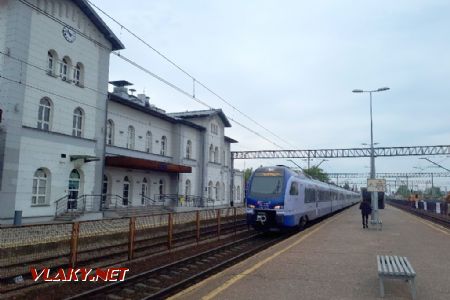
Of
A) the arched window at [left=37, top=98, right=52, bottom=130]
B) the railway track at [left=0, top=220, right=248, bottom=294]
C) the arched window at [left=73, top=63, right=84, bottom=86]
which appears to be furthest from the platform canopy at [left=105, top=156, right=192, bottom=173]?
the railway track at [left=0, top=220, right=248, bottom=294]

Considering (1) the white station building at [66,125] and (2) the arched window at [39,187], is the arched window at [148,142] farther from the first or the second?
(2) the arched window at [39,187]

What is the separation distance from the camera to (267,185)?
1755 cm

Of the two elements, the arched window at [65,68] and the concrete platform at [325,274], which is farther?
the arched window at [65,68]

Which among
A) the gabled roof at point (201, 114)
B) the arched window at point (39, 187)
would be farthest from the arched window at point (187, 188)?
the arched window at point (39, 187)

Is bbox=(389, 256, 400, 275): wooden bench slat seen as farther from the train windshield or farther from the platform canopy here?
the platform canopy

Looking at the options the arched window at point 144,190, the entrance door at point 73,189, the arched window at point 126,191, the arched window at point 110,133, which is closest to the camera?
the entrance door at point 73,189

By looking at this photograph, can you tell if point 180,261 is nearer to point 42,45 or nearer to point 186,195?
point 42,45

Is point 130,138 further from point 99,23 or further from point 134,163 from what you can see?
point 99,23

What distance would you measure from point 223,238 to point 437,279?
10399mm

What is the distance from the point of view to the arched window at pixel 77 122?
23.4 m

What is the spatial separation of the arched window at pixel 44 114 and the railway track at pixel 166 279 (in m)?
13.0

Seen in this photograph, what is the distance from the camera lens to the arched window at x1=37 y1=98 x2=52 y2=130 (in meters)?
21.1

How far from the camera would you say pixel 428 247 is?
13.0m

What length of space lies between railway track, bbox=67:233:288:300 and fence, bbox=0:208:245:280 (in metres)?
1.62
